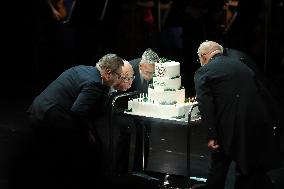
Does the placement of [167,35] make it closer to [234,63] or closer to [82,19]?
[82,19]

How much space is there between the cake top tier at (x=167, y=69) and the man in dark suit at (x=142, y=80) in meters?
0.22

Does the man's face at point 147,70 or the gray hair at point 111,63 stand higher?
the gray hair at point 111,63

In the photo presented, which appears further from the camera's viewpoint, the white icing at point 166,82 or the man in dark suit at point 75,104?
the white icing at point 166,82

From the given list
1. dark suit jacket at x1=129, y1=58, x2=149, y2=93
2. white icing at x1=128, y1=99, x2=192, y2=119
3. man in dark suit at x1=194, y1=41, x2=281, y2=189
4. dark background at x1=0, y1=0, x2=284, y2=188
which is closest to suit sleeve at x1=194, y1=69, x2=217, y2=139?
man in dark suit at x1=194, y1=41, x2=281, y2=189

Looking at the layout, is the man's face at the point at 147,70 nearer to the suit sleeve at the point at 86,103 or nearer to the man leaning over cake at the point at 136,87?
the man leaning over cake at the point at 136,87

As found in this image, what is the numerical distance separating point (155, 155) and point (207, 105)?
9.15ft

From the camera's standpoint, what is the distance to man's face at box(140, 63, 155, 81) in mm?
8109

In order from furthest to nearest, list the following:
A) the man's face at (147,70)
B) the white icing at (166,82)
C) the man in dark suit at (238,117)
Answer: the man's face at (147,70), the white icing at (166,82), the man in dark suit at (238,117)

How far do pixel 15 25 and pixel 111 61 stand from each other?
825cm

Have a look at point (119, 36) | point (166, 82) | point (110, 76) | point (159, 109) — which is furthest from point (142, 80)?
point (119, 36)

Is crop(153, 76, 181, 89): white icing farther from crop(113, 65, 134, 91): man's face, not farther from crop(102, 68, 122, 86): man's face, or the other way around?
crop(102, 68, 122, 86): man's face

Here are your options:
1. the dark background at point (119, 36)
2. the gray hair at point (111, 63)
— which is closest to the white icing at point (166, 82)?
the gray hair at point (111, 63)

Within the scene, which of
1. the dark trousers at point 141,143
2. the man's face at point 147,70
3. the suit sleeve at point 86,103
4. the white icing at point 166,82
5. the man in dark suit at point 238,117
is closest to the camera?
the man in dark suit at point 238,117

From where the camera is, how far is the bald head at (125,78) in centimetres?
779
